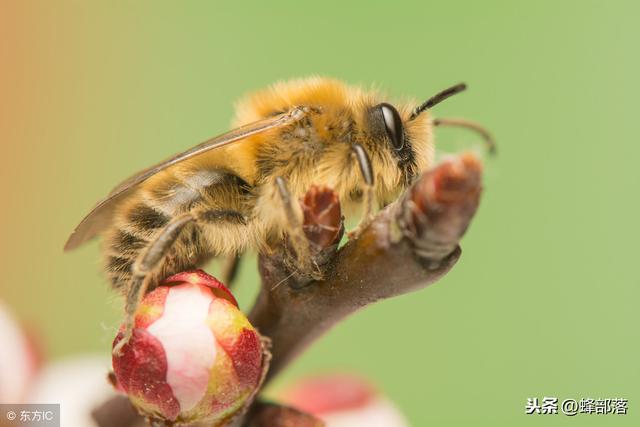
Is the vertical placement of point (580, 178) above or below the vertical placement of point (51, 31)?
below

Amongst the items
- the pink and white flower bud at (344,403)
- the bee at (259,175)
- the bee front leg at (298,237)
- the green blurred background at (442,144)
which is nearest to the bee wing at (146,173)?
the bee at (259,175)

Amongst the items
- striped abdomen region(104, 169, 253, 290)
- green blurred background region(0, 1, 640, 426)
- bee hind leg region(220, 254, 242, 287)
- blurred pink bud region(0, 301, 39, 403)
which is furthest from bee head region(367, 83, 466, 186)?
green blurred background region(0, 1, 640, 426)

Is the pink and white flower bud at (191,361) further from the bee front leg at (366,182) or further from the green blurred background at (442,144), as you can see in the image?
the green blurred background at (442,144)

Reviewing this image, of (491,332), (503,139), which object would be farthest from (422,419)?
(503,139)

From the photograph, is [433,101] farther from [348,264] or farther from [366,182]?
[348,264]

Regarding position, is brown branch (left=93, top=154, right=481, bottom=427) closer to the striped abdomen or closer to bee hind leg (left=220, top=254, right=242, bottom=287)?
the striped abdomen

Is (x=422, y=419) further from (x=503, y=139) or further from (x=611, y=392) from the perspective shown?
(x=503, y=139)
